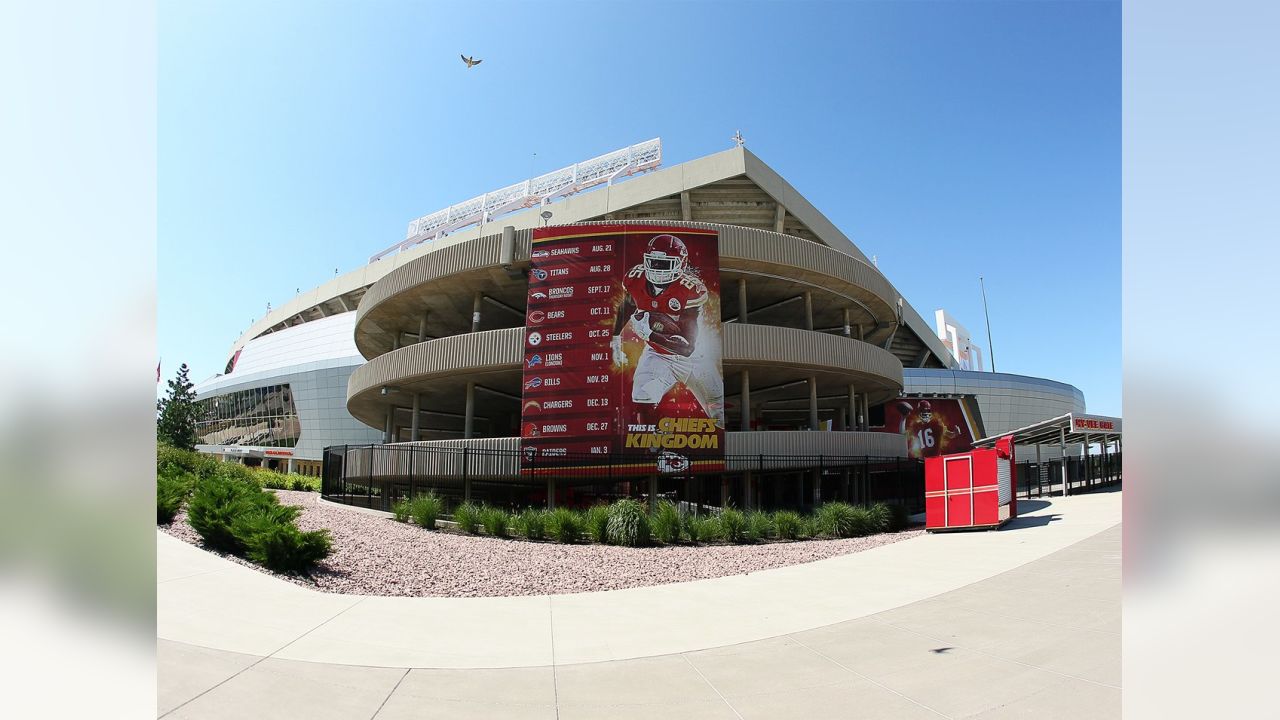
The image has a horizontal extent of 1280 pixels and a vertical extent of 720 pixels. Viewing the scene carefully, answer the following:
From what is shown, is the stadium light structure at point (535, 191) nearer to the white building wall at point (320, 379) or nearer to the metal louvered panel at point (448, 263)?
the white building wall at point (320, 379)

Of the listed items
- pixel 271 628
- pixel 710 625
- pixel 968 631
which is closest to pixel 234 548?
pixel 271 628

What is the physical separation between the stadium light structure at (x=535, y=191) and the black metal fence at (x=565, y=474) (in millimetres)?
21460

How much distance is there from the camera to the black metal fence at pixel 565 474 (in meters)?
19.5

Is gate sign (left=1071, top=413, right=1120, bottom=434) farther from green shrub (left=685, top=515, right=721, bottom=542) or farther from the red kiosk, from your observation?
green shrub (left=685, top=515, right=721, bottom=542)

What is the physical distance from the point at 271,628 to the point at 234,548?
502 cm

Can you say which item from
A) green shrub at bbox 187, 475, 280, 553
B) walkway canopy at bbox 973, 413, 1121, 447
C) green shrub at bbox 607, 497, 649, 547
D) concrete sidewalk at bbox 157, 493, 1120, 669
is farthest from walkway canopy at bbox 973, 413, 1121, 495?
green shrub at bbox 187, 475, 280, 553

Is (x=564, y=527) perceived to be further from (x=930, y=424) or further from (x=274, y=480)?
(x=930, y=424)

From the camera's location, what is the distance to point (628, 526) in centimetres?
1441

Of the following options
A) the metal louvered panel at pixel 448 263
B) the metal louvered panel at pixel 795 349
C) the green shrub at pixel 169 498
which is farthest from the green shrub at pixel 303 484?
the metal louvered panel at pixel 795 349

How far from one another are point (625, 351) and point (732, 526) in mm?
7246

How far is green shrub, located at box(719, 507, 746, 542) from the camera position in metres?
14.9

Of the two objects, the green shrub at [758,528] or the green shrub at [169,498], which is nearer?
the green shrub at [169,498]

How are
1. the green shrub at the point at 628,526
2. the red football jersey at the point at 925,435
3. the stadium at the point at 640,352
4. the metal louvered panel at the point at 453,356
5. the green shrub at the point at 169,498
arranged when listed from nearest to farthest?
the green shrub at the point at 169,498 < the green shrub at the point at 628,526 < the stadium at the point at 640,352 < the metal louvered panel at the point at 453,356 < the red football jersey at the point at 925,435
